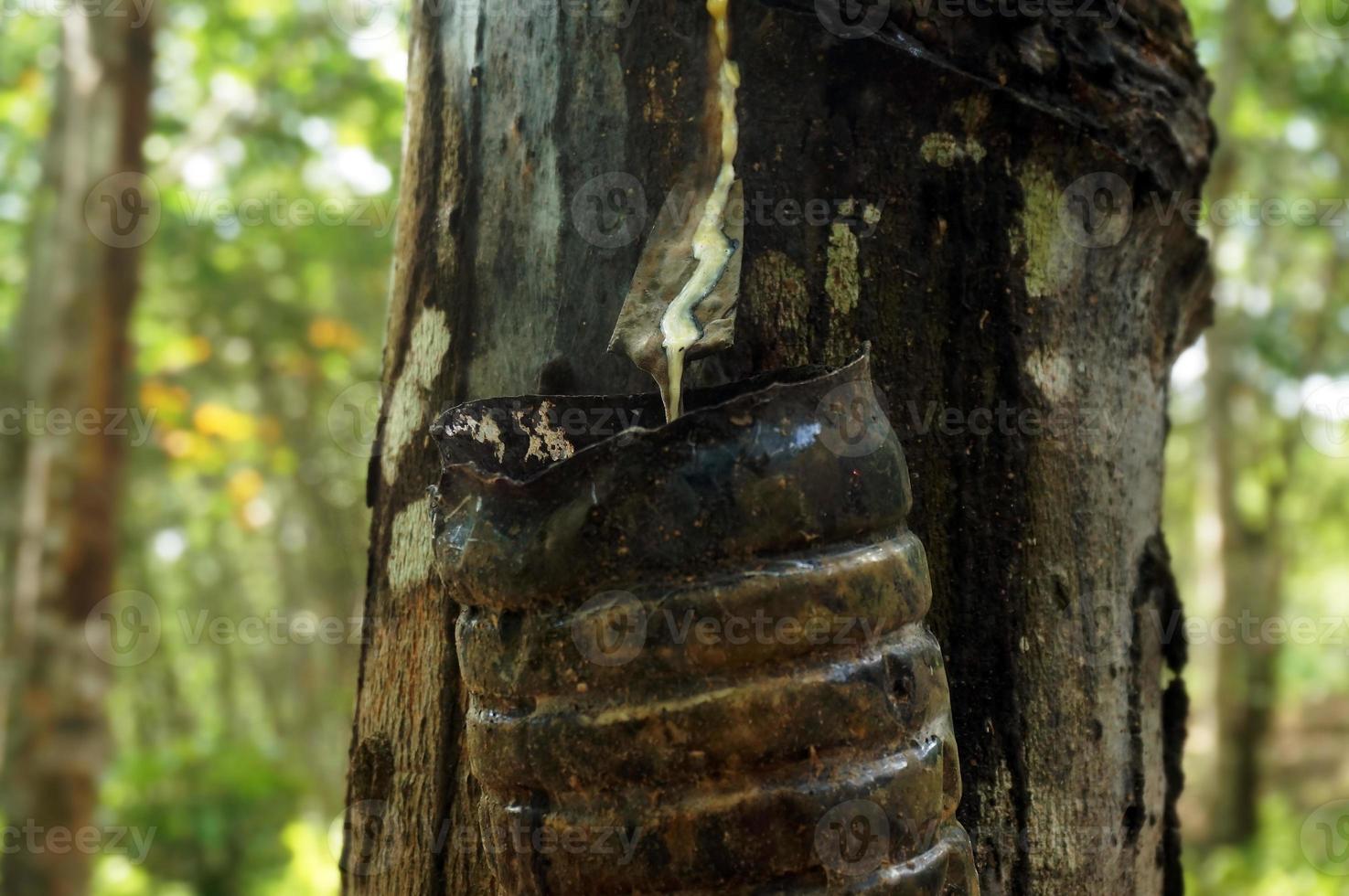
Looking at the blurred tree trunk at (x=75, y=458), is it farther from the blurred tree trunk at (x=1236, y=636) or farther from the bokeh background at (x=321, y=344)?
the blurred tree trunk at (x=1236, y=636)

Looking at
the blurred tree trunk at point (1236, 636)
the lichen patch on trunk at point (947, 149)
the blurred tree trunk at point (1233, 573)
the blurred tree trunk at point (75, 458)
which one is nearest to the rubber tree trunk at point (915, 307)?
the lichen patch on trunk at point (947, 149)

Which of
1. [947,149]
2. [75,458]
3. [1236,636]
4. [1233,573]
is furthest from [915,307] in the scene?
[1233,573]

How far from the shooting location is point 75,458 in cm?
488

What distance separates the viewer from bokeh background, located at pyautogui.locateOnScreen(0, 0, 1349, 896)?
800cm

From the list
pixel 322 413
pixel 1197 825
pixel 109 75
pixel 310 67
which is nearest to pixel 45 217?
pixel 109 75

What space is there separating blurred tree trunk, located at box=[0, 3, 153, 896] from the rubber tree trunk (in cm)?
387

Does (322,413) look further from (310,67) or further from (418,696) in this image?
(418,696)

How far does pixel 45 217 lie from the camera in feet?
20.0

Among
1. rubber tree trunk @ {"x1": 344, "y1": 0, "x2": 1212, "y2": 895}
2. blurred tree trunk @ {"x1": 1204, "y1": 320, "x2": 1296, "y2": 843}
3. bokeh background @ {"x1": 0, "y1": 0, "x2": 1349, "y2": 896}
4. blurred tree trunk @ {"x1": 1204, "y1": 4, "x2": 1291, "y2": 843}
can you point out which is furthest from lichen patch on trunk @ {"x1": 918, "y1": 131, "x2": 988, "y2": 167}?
blurred tree trunk @ {"x1": 1204, "y1": 320, "x2": 1296, "y2": 843}

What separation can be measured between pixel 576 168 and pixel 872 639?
0.66 meters

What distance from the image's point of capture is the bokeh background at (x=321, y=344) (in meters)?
8.00

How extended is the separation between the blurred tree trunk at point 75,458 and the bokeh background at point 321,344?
0.29 metres

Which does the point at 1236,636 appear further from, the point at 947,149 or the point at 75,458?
the point at 947,149

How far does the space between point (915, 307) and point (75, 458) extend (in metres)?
4.42
